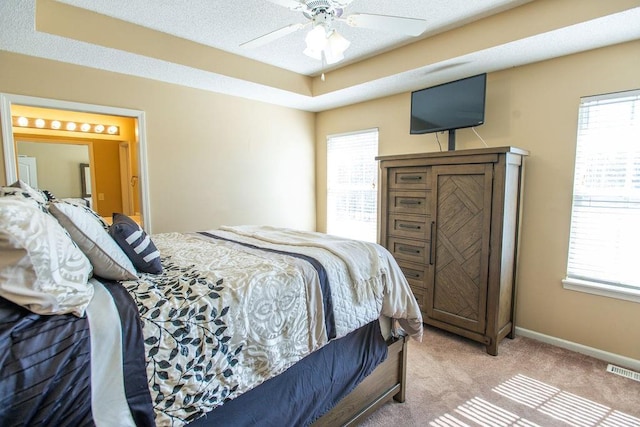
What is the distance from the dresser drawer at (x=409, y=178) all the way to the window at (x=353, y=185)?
89 centimetres

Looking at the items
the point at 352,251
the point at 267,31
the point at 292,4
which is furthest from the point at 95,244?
the point at 267,31

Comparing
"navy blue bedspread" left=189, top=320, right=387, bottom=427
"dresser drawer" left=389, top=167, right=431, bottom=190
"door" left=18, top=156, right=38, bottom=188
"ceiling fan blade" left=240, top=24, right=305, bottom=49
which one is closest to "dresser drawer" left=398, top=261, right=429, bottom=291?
"dresser drawer" left=389, top=167, right=431, bottom=190

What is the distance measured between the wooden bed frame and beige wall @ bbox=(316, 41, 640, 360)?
1.60 metres

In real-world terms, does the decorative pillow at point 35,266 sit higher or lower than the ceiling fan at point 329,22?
lower

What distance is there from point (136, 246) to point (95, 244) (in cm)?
17

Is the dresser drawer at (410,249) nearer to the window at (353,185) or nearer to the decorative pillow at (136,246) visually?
the window at (353,185)

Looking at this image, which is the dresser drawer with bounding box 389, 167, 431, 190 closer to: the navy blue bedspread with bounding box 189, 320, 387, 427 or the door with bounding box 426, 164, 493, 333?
the door with bounding box 426, 164, 493, 333

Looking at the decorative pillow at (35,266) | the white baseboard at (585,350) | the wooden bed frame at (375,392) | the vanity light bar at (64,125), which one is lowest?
the white baseboard at (585,350)

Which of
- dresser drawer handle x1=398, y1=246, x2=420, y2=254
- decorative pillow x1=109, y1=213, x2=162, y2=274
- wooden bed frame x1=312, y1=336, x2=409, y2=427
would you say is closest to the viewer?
decorative pillow x1=109, y1=213, x2=162, y2=274

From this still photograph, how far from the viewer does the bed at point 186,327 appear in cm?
86

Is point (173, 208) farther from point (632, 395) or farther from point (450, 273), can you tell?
point (632, 395)

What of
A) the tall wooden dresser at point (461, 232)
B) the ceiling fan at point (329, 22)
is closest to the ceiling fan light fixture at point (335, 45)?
the ceiling fan at point (329, 22)

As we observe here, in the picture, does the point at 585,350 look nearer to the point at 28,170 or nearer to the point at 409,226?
the point at 409,226

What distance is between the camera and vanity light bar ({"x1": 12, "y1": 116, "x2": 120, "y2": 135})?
339 centimetres
